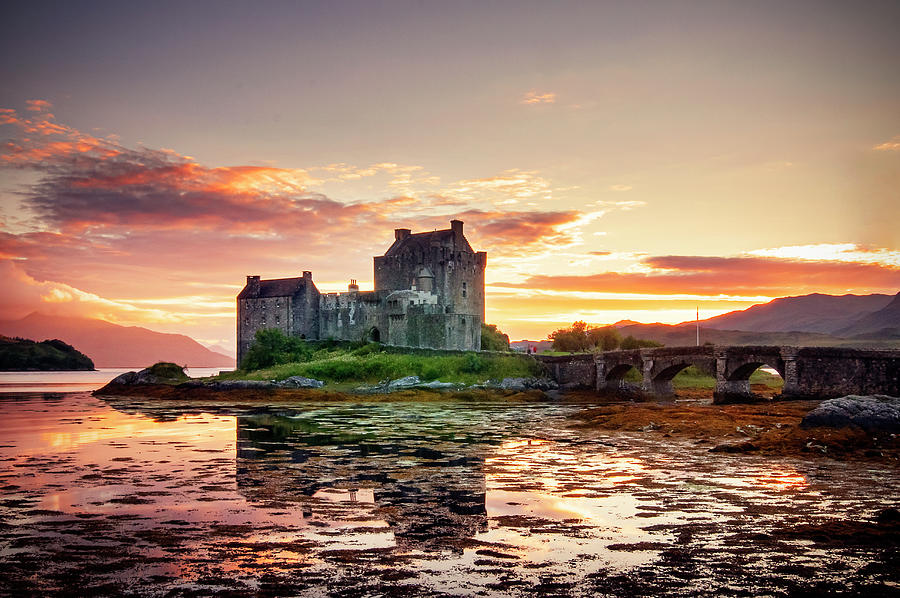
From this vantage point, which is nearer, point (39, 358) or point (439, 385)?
point (439, 385)

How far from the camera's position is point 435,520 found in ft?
40.4

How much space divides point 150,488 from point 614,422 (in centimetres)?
2110

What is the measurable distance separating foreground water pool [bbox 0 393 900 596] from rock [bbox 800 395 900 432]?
415 centimetres

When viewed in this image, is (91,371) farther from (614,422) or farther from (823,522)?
(823,522)

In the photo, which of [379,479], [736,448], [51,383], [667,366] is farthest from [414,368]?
[51,383]

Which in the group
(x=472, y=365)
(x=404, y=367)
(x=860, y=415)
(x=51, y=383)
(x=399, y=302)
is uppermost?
(x=399, y=302)

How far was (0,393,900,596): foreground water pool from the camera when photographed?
891 centimetres

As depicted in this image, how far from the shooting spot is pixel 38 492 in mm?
15211

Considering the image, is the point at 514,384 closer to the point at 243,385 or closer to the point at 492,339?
the point at 492,339

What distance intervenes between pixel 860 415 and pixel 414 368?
43057 mm

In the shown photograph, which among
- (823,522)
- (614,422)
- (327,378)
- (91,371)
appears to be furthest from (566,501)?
(91,371)

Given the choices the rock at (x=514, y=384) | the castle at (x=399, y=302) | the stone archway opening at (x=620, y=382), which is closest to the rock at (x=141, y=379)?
the castle at (x=399, y=302)

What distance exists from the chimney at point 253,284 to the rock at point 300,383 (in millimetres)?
27315

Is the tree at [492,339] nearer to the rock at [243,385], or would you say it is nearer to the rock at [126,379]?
the rock at [243,385]
